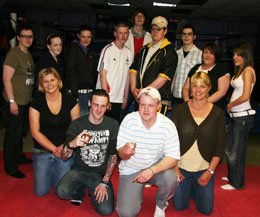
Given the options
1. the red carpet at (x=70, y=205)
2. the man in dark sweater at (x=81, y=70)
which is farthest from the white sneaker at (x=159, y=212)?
the man in dark sweater at (x=81, y=70)

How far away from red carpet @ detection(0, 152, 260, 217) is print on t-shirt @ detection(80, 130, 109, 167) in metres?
0.47

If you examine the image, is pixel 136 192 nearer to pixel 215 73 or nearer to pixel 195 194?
pixel 195 194

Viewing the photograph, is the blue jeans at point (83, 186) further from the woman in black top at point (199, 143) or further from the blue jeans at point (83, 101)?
the blue jeans at point (83, 101)

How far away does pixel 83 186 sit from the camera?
2.86 m

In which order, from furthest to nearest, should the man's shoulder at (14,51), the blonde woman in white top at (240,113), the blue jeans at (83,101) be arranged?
the blue jeans at (83,101) → the man's shoulder at (14,51) → the blonde woman in white top at (240,113)

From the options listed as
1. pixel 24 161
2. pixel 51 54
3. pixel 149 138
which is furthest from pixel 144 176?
pixel 24 161

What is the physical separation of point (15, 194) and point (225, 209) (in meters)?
2.29

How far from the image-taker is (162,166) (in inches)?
97.9

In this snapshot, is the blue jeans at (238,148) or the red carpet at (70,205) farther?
the blue jeans at (238,148)

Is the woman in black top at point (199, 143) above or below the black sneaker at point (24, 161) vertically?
above

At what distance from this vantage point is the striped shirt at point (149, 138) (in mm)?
2518

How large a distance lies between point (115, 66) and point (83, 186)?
5.46ft

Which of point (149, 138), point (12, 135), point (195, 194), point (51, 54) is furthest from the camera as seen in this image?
point (51, 54)

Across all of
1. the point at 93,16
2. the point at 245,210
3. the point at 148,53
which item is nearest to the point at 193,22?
the point at 93,16
